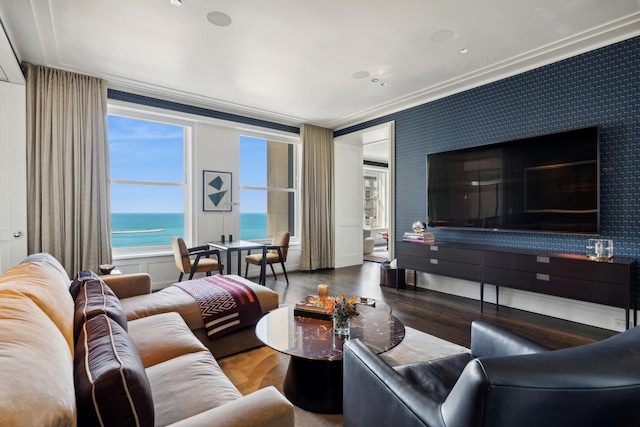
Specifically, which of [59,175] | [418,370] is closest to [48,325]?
[418,370]

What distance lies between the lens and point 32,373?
784 mm

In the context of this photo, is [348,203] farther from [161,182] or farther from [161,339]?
[161,339]

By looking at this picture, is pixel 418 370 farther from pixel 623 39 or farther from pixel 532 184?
pixel 623 39

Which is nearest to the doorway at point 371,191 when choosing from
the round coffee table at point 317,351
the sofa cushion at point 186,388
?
the round coffee table at point 317,351

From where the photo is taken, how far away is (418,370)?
1.51 metres

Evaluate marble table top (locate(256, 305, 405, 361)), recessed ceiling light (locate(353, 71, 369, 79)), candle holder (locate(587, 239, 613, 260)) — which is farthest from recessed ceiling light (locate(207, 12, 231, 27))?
candle holder (locate(587, 239, 613, 260))

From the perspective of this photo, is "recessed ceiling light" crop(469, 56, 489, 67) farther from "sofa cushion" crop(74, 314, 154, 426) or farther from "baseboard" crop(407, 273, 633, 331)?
"sofa cushion" crop(74, 314, 154, 426)

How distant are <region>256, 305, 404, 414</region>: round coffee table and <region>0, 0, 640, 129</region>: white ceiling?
8.28 feet

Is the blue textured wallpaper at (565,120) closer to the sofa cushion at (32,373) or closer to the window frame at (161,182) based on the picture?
the window frame at (161,182)

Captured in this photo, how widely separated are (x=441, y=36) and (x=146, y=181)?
422cm

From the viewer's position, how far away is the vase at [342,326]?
204cm

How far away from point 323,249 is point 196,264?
2.55 m

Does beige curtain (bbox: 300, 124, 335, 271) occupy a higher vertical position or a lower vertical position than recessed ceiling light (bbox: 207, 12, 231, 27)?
lower

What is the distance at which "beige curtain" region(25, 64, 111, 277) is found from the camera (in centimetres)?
367
